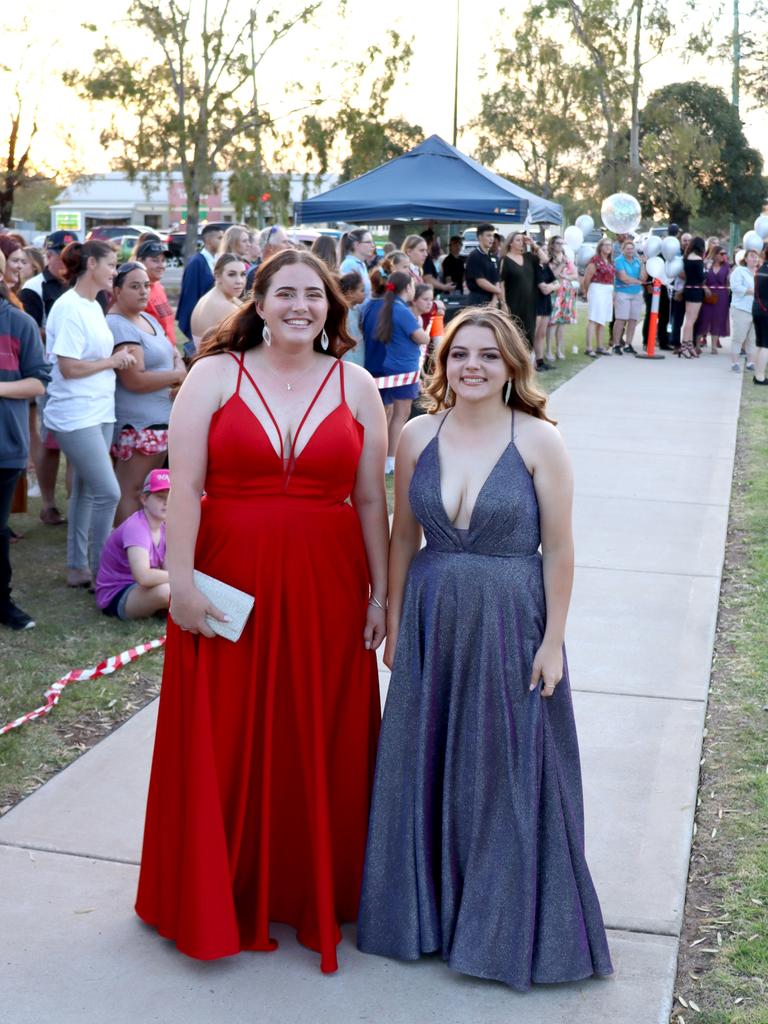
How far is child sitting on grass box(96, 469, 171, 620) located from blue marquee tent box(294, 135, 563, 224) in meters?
11.7

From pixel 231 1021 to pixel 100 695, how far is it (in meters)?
2.49

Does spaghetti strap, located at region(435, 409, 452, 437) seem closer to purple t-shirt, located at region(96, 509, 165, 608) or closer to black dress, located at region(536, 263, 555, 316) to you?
purple t-shirt, located at region(96, 509, 165, 608)

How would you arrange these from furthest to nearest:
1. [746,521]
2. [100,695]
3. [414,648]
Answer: [746,521], [100,695], [414,648]

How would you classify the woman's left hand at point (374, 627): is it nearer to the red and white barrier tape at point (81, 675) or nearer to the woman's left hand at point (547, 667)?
the woman's left hand at point (547, 667)

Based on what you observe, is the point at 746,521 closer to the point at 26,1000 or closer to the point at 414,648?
the point at 414,648

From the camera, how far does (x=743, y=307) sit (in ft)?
54.5

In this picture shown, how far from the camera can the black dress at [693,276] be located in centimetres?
1844

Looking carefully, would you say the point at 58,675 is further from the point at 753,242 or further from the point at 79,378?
the point at 753,242

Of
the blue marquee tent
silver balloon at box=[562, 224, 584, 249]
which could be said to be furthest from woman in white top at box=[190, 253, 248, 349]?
silver balloon at box=[562, 224, 584, 249]

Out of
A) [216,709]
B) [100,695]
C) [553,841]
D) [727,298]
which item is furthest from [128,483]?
[727,298]

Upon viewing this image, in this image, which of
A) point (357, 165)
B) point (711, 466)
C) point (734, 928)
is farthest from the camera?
point (357, 165)

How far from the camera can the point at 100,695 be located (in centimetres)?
544

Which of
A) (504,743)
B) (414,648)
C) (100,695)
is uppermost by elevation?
(414,648)

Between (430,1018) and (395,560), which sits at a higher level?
(395,560)
